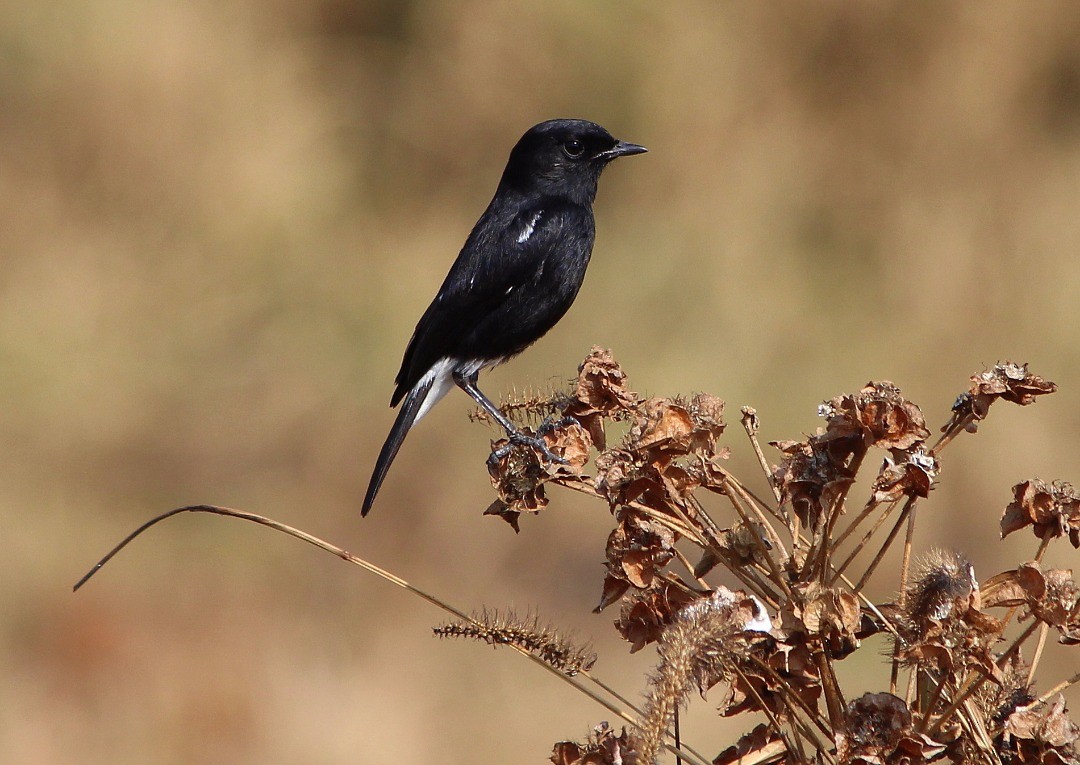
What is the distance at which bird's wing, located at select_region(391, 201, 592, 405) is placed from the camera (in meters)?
4.45

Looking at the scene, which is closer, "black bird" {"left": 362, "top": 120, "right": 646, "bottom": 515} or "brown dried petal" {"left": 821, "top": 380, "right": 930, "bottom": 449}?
"brown dried petal" {"left": 821, "top": 380, "right": 930, "bottom": 449}

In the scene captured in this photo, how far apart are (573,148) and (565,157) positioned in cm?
5

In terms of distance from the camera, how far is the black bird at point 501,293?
4.45 metres

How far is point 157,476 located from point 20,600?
1.17 metres

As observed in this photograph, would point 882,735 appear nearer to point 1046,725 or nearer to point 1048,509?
point 1046,725

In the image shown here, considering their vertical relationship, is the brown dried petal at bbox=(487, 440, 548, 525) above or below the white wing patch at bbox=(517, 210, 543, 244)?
below

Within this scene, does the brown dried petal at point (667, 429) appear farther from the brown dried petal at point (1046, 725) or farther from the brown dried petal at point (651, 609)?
the brown dried petal at point (1046, 725)

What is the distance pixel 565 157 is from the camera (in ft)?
15.9

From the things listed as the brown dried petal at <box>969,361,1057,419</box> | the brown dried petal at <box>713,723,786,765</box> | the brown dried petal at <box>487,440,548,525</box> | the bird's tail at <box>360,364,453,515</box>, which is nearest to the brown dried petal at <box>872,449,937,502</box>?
the brown dried petal at <box>969,361,1057,419</box>

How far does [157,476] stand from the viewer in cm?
720

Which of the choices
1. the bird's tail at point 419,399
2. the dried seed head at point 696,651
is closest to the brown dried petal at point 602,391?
the dried seed head at point 696,651

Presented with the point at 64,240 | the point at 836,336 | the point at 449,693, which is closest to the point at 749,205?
the point at 836,336

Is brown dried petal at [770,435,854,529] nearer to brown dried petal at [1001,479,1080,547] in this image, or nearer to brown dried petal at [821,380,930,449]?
brown dried petal at [821,380,930,449]

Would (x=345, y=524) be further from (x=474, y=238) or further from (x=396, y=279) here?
(x=474, y=238)
